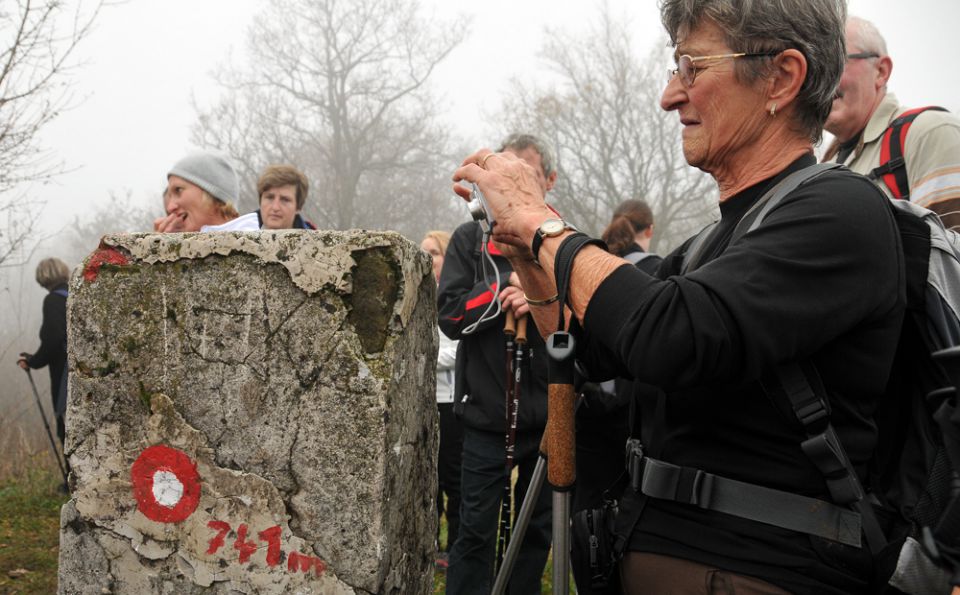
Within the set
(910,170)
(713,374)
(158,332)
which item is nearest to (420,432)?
(158,332)

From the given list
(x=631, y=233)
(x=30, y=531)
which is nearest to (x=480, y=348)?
(x=631, y=233)

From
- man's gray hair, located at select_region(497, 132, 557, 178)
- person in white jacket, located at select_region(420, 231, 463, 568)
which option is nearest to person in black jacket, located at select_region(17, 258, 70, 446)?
person in white jacket, located at select_region(420, 231, 463, 568)

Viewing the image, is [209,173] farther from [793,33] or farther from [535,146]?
[793,33]

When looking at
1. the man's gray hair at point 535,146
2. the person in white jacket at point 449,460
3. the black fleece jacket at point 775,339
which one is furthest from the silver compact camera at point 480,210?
the person in white jacket at point 449,460

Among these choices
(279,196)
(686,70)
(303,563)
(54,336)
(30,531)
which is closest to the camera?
(686,70)

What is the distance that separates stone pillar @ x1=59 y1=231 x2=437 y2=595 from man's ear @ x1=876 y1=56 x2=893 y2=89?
6.57ft

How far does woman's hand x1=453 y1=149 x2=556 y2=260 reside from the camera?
1.55 meters

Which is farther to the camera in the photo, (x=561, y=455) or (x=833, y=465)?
(x=561, y=455)

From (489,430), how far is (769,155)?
193 cm

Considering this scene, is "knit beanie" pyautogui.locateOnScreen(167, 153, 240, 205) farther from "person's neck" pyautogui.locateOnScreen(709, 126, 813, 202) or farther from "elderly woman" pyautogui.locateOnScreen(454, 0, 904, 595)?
"person's neck" pyautogui.locateOnScreen(709, 126, 813, 202)

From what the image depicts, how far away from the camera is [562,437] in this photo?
1577mm

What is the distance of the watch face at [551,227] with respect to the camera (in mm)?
1475

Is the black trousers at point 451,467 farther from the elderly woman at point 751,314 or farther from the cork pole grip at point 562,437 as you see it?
the elderly woman at point 751,314

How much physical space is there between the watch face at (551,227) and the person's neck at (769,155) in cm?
41
